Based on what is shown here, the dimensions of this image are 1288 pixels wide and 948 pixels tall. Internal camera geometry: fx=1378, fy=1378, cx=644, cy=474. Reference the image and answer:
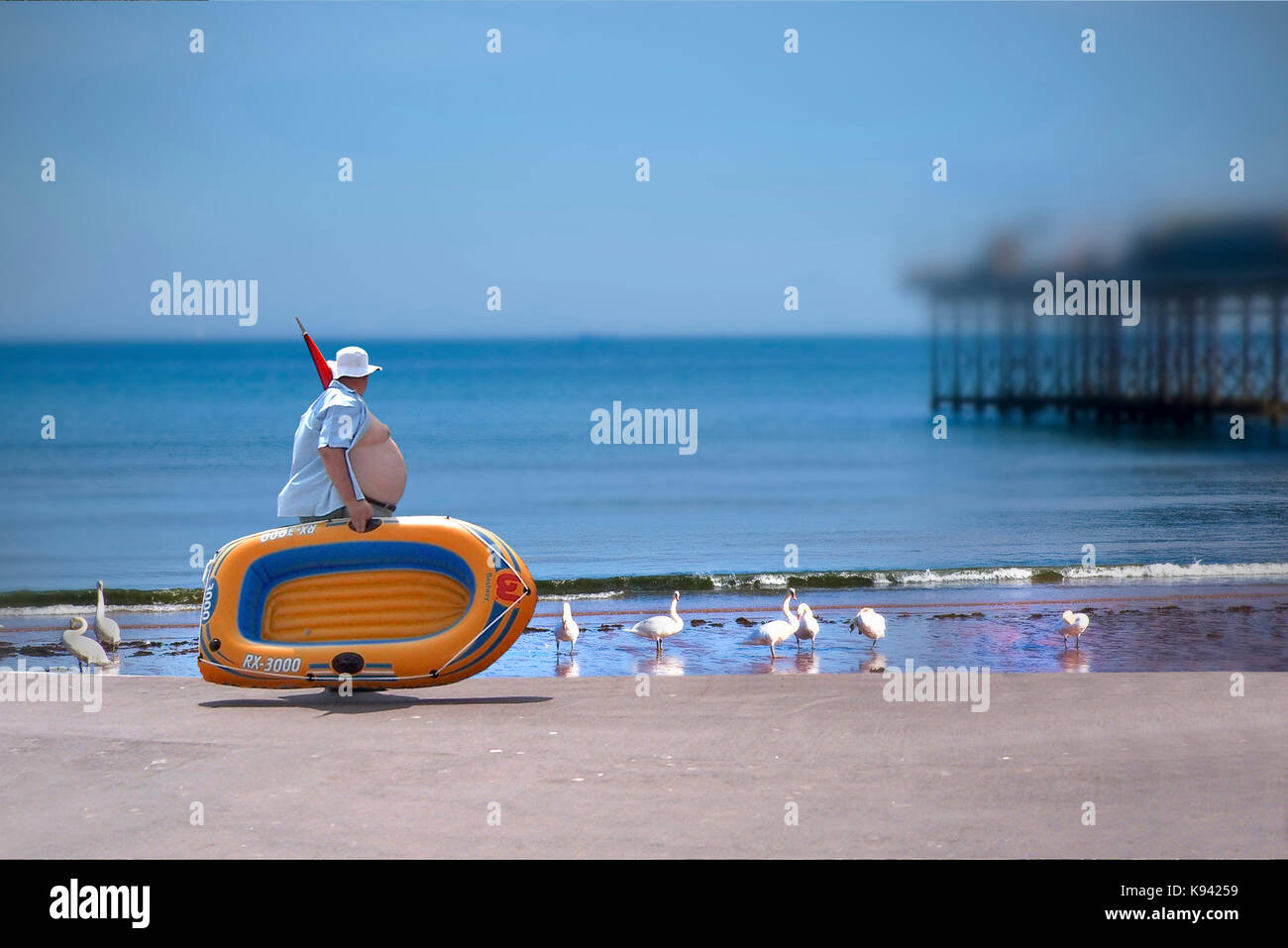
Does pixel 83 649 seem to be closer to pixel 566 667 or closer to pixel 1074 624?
pixel 566 667

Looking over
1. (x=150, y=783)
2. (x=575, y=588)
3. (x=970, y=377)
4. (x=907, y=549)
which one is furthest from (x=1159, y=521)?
(x=970, y=377)

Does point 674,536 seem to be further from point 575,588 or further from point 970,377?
point 970,377

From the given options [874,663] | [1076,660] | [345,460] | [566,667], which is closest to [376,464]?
[345,460]

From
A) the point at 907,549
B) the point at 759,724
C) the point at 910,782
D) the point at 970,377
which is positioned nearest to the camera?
the point at 910,782

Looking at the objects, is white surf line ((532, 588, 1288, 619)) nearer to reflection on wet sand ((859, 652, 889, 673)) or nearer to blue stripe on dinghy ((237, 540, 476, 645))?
reflection on wet sand ((859, 652, 889, 673))

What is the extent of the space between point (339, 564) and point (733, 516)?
17157 millimetres

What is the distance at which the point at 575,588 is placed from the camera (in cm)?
1420

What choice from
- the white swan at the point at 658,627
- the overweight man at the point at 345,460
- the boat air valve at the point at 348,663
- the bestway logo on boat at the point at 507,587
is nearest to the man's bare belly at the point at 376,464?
the overweight man at the point at 345,460

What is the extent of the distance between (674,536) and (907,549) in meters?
3.50

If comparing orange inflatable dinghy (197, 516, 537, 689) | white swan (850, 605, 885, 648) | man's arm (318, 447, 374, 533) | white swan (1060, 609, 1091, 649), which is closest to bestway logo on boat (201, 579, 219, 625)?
orange inflatable dinghy (197, 516, 537, 689)

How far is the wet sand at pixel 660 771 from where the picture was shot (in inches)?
179

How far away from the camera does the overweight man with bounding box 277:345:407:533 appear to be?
671 centimetres

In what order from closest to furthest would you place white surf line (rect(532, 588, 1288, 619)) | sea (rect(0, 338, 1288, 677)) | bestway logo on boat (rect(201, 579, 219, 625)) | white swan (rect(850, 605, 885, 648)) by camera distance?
bestway logo on boat (rect(201, 579, 219, 625)) < white swan (rect(850, 605, 885, 648)) < sea (rect(0, 338, 1288, 677)) < white surf line (rect(532, 588, 1288, 619))

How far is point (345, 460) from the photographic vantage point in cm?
675
